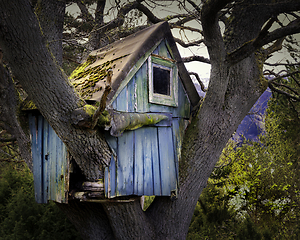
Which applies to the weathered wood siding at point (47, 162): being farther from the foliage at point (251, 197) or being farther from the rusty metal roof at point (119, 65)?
the foliage at point (251, 197)

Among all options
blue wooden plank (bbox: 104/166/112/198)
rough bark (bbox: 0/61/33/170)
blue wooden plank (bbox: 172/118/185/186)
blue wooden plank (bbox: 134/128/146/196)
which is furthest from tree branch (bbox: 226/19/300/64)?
rough bark (bbox: 0/61/33/170)

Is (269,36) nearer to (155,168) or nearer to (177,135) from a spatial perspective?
(177,135)

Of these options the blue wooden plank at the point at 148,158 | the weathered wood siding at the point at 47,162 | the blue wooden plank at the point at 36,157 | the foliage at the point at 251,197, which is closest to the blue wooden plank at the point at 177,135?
the blue wooden plank at the point at 148,158

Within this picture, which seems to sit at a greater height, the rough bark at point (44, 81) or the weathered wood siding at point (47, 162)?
the rough bark at point (44, 81)

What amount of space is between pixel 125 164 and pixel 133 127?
1.61 ft

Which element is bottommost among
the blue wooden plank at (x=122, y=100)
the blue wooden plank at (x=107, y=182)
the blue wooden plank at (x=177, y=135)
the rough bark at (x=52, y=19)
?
the blue wooden plank at (x=107, y=182)

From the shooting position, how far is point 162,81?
3895mm

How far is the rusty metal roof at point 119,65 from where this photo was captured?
305 centimetres

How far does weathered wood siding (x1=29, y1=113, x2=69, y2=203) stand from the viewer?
10.2ft

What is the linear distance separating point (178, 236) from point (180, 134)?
159cm

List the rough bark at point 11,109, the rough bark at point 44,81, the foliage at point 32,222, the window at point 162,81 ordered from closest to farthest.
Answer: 1. the rough bark at point 44,81
2. the rough bark at point 11,109
3. the window at point 162,81
4. the foliage at point 32,222

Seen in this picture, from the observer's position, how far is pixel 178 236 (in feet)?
12.3

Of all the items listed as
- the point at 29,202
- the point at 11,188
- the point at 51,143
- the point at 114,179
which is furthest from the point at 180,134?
the point at 11,188

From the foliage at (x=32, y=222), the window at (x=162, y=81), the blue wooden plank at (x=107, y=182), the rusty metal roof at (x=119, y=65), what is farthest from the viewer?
the foliage at (x=32, y=222)
